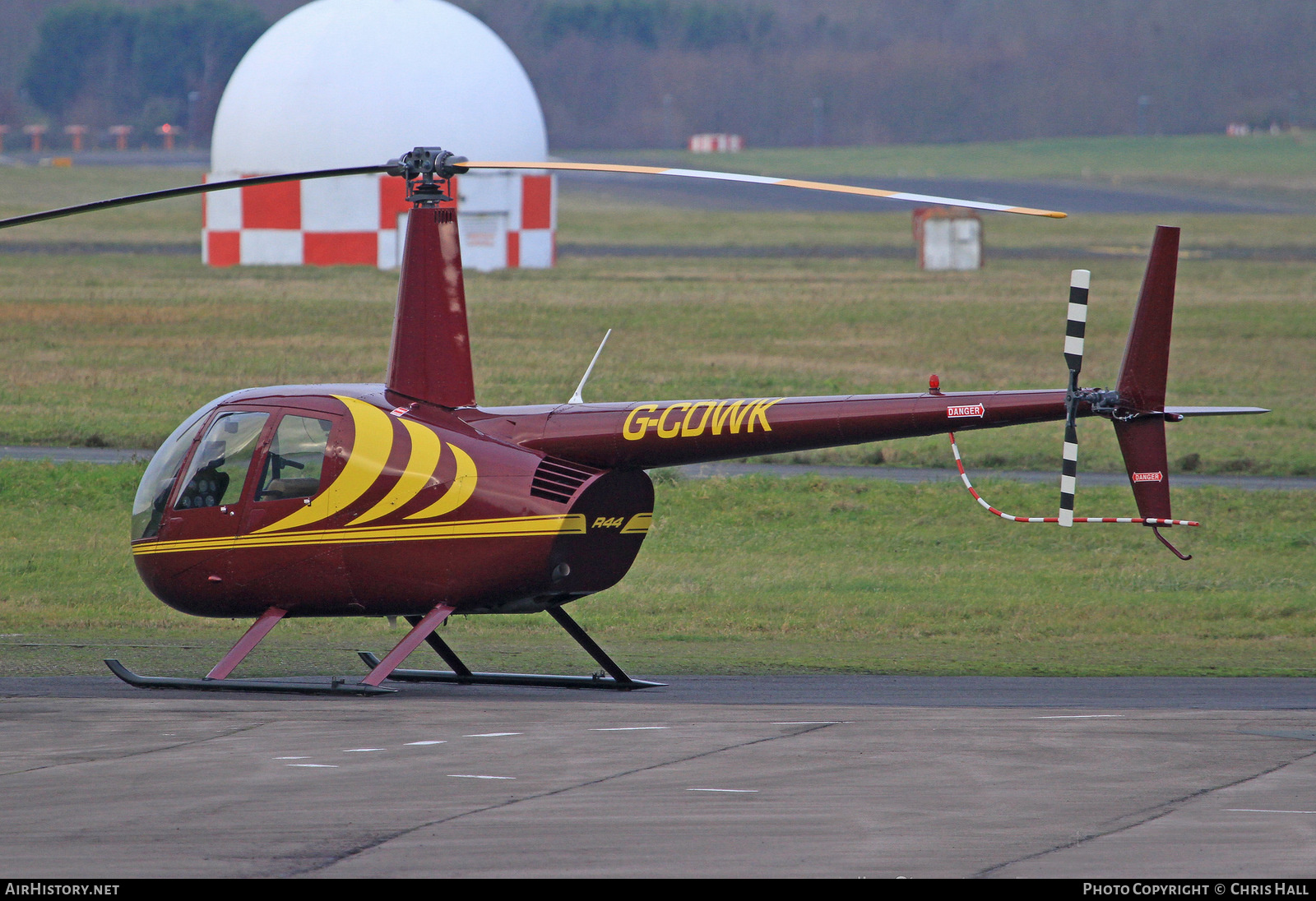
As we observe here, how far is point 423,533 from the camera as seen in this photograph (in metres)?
9.41

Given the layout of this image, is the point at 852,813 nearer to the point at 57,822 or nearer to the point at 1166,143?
the point at 57,822

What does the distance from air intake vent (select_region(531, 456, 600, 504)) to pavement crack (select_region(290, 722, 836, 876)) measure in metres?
2.04

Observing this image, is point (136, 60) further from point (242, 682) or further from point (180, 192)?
point (180, 192)

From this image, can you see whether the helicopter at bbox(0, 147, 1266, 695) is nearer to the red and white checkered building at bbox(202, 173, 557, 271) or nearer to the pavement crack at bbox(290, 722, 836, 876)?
the pavement crack at bbox(290, 722, 836, 876)

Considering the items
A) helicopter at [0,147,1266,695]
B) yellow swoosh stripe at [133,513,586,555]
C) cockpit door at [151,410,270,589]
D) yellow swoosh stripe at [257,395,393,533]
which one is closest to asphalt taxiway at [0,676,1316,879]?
helicopter at [0,147,1266,695]

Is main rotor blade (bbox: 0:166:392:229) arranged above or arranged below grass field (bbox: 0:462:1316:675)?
above

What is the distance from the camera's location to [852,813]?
6.64 meters

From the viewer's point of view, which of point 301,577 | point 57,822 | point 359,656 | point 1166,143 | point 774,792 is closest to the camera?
point 57,822

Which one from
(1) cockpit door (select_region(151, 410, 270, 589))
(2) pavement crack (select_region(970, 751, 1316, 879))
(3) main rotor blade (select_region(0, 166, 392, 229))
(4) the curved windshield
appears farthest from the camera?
(4) the curved windshield

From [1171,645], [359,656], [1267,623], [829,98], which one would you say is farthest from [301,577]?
[829,98]

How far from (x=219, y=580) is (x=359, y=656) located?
4.93 feet

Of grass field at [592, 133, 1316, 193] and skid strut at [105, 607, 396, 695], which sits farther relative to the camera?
grass field at [592, 133, 1316, 193]

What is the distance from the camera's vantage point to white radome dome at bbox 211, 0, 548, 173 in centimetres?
3841

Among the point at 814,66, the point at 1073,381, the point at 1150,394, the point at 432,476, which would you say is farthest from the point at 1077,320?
the point at 814,66
